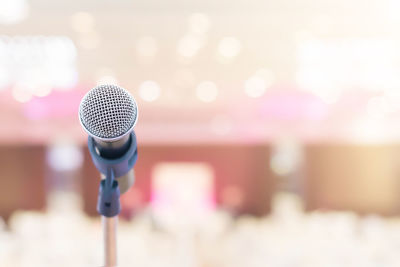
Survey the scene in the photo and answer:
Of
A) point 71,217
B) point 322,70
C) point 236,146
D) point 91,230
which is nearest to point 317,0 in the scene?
point 322,70

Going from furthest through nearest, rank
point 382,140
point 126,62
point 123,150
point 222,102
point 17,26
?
point 382,140, point 222,102, point 126,62, point 17,26, point 123,150

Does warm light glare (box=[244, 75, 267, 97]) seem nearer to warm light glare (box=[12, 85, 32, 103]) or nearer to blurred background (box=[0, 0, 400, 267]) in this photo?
blurred background (box=[0, 0, 400, 267])

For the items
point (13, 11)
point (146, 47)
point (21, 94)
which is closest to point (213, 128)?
point (21, 94)

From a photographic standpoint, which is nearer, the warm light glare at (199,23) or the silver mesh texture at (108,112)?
the silver mesh texture at (108,112)

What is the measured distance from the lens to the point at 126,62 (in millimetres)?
6465

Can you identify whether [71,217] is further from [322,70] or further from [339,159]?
[339,159]

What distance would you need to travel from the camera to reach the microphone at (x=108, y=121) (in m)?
0.82

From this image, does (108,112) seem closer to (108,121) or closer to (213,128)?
(108,121)

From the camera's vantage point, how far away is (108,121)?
815 millimetres

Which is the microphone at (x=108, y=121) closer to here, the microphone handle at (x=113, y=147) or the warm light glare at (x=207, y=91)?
the microphone handle at (x=113, y=147)

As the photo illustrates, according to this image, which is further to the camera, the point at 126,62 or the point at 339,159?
the point at 339,159

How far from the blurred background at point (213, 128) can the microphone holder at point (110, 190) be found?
1.47m

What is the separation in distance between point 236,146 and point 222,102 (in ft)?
→ 11.5

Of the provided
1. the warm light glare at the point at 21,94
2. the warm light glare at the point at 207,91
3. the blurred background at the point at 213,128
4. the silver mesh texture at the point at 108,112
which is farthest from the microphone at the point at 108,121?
the warm light glare at the point at 21,94
